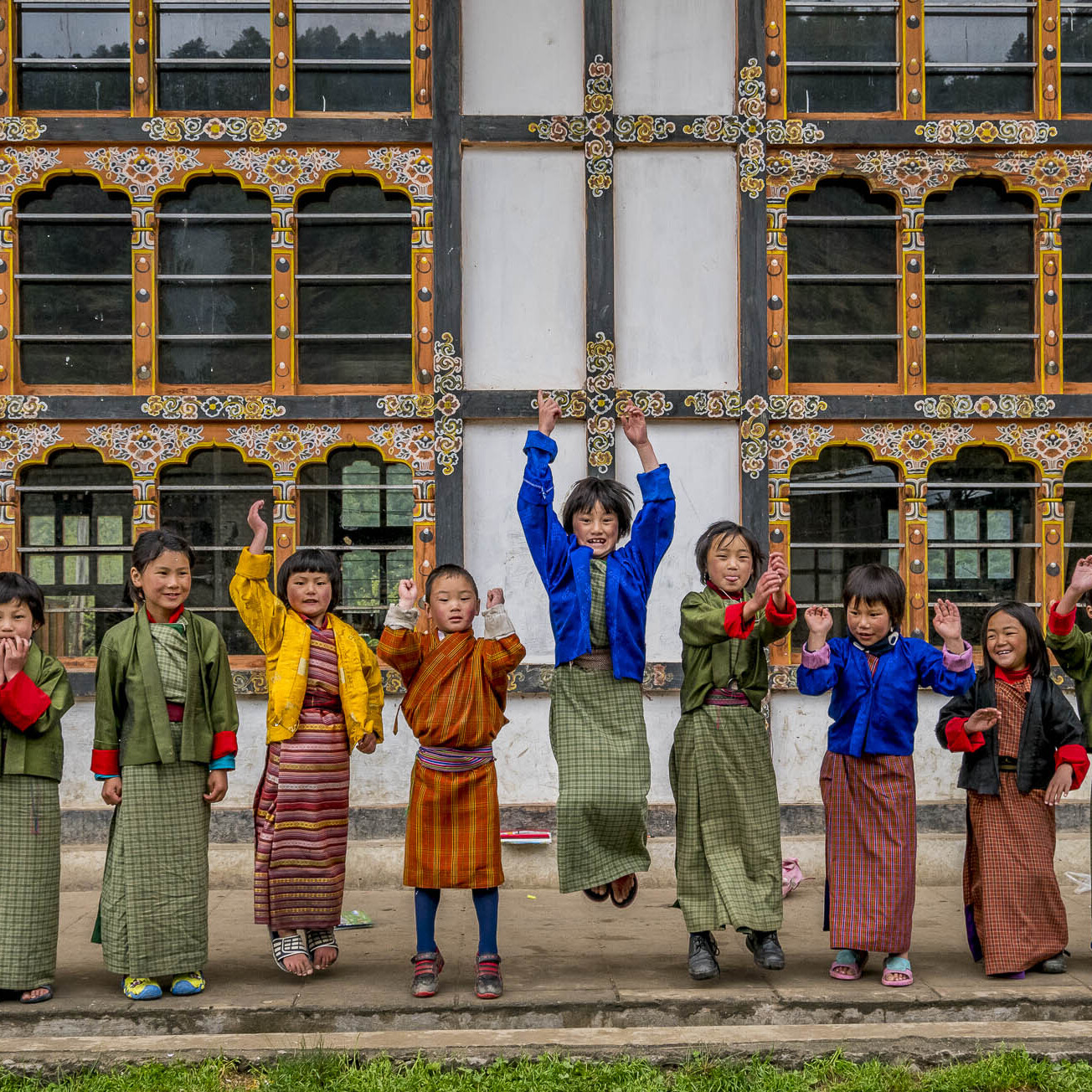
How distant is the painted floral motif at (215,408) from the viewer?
20.8 ft

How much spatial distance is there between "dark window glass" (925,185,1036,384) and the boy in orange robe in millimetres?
3236

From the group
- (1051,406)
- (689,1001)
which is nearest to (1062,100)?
(1051,406)

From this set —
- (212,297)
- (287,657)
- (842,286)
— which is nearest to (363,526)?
(212,297)

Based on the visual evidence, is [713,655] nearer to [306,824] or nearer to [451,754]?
[451,754]

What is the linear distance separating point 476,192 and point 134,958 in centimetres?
389

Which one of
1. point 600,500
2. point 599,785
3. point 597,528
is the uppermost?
point 600,500

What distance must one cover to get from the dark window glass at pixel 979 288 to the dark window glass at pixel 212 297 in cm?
342

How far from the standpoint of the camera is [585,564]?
467 cm

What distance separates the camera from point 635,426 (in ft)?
15.1

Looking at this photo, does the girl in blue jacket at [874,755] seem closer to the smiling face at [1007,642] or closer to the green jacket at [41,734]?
the smiling face at [1007,642]

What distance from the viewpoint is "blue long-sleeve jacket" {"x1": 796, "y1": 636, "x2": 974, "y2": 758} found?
15.2 ft

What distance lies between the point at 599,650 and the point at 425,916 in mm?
1124

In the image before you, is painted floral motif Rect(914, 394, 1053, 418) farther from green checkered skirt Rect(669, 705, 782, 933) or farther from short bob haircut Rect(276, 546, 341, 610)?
short bob haircut Rect(276, 546, 341, 610)

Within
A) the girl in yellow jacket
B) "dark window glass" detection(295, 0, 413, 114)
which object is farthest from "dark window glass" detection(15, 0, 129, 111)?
the girl in yellow jacket
